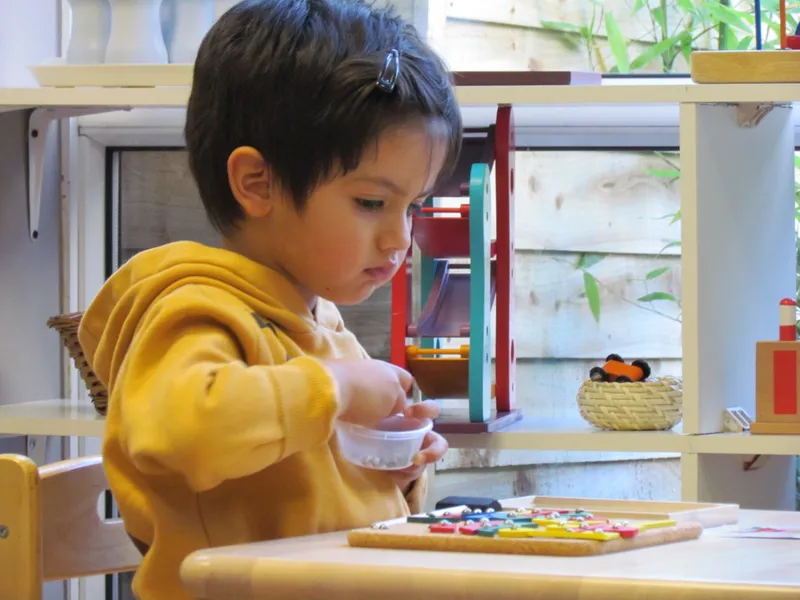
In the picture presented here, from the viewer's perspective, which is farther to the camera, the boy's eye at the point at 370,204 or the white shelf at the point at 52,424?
the white shelf at the point at 52,424

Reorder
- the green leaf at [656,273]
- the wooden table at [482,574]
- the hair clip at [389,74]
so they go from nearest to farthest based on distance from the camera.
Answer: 1. the wooden table at [482,574]
2. the hair clip at [389,74]
3. the green leaf at [656,273]

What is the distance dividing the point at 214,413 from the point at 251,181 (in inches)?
10.4

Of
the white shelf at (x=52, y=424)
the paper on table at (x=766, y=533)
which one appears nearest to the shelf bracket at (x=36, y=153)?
the white shelf at (x=52, y=424)

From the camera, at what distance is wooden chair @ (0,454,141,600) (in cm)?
97

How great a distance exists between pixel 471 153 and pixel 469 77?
0.48ft

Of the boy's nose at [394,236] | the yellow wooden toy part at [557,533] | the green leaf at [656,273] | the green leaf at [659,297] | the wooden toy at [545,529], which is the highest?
the boy's nose at [394,236]

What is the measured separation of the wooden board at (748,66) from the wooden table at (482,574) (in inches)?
32.2

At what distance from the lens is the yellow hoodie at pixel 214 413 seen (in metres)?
0.79

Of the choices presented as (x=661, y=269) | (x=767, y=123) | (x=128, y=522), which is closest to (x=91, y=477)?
(x=128, y=522)

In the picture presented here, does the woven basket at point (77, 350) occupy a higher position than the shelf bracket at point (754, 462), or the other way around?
the woven basket at point (77, 350)

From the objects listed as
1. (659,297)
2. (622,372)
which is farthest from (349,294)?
(659,297)

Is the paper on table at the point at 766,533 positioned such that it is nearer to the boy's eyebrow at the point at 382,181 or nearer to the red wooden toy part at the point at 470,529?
the red wooden toy part at the point at 470,529

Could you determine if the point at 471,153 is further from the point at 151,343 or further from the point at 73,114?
the point at 151,343

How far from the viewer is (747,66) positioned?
144 cm
